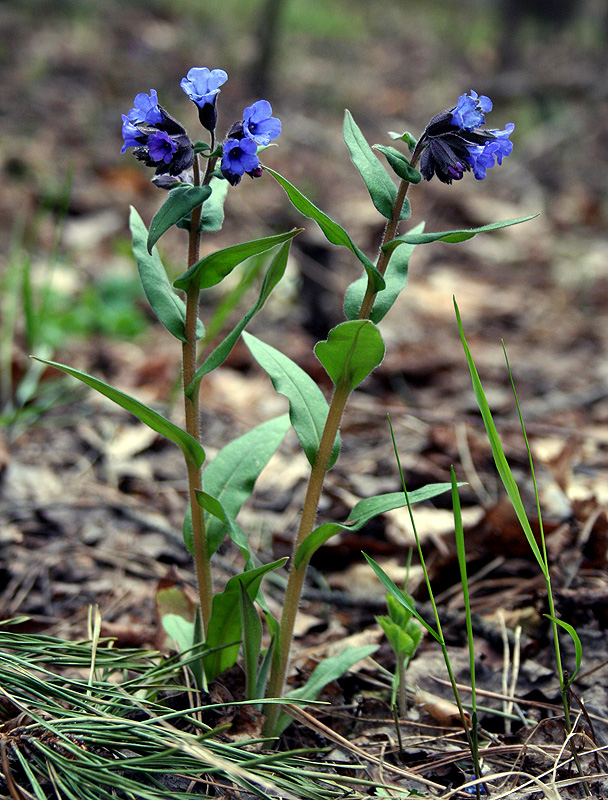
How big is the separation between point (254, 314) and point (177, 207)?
0.25 metres

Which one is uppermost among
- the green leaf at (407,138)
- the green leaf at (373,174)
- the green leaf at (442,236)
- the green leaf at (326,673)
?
the green leaf at (407,138)

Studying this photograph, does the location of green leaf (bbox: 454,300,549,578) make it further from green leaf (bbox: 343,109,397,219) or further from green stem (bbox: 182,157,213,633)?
green stem (bbox: 182,157,213,633)

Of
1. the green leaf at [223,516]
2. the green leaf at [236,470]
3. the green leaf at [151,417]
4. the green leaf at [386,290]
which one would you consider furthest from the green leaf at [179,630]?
the green leaf at [386,290]

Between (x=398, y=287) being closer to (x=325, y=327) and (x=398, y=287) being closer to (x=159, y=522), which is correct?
(x=159, y=522)

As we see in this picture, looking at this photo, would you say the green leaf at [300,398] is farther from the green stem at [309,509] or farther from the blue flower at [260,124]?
the blue flower at [260,124]

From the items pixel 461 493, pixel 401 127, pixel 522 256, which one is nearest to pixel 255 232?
pixel 522 256

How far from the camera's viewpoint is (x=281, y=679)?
5.39 ft

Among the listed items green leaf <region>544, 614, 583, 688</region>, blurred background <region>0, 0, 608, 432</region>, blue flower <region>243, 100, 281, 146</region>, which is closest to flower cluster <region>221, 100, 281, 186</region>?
blue flower <region>243, 100, 281, 146</region>

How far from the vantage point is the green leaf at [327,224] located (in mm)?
1365

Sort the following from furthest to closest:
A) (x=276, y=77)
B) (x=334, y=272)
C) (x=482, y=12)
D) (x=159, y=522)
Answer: (x=482, y=12) → (x=276, y=77) → (x=334, y=272) → (x=159, y=522)

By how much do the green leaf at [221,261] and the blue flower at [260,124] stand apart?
0.18m

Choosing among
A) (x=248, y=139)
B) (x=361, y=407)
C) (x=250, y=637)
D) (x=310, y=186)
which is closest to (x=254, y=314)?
(x=248, y=139)

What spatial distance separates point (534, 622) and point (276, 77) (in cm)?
792

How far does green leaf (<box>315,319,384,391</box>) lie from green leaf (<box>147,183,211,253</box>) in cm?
36
